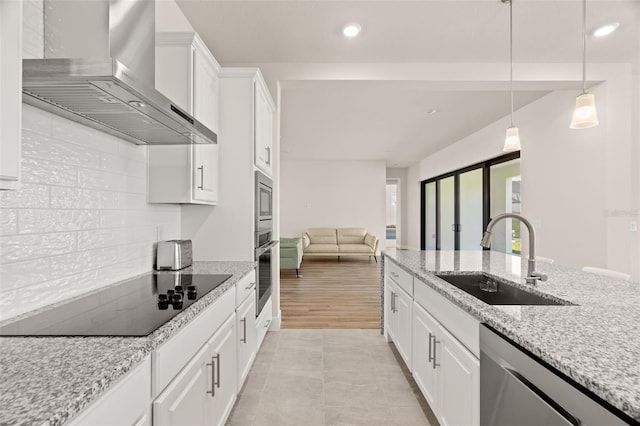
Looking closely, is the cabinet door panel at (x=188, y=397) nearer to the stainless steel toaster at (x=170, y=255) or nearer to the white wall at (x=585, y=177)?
the stainless steel toaster at (x=170, y=255)

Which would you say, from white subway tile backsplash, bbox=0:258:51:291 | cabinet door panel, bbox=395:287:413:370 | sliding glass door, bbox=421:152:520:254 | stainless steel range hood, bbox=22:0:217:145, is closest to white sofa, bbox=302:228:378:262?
sliding glass door, bbox=421:152:520:254

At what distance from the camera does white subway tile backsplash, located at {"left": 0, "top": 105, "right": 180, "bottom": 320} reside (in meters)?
1.19

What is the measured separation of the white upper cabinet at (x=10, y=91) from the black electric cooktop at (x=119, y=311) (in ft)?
→ 1.60

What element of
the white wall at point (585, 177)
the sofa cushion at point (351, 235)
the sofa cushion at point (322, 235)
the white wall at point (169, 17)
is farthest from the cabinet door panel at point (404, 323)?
the sofa cushion at point (351, 235)

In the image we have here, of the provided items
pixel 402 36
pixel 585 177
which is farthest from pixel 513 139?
pixel 585 177

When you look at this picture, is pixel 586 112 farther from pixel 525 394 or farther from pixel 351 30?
pixel 525 394

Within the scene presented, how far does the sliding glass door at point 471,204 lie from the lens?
545 cm

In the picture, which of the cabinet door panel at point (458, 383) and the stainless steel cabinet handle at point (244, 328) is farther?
the stainless steel cabinet handle at point (244, 328)

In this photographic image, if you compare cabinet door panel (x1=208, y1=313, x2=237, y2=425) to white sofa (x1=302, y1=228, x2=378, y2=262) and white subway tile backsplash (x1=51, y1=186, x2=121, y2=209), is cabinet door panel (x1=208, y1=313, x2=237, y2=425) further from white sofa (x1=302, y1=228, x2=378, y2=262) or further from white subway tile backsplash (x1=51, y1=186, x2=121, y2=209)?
white sofa (x1=302, y1=228, x2=378, y2=262)

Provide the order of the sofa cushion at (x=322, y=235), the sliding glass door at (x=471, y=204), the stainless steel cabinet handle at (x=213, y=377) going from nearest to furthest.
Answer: the stainless steel cabinet handle at (x=213, y=377), the sliding glass door at (x=471, y=204), the sofa cushion at (x=322, y=235)

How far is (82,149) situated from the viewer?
1523mm

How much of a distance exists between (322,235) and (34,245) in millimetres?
7860

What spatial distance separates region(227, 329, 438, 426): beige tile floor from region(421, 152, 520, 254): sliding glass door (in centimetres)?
369

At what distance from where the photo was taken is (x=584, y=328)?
39.5 inches
